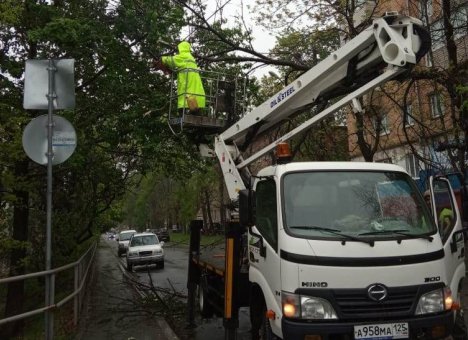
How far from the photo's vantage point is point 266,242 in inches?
215

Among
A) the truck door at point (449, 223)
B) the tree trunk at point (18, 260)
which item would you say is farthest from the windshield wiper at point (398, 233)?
the tree trunk at point (18, 260)

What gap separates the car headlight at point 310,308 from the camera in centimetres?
462

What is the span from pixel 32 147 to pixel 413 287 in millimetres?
4447

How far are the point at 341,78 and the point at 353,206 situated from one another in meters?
2.24

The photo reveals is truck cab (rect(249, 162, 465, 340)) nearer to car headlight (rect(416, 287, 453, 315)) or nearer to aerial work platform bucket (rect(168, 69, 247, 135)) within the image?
car headlight (rect(416, 287, 453, 315))

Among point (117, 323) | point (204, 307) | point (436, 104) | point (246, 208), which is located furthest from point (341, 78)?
point (436, 104)

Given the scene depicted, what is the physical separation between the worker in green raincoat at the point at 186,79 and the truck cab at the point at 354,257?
3159mm

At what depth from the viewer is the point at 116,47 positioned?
412 inches

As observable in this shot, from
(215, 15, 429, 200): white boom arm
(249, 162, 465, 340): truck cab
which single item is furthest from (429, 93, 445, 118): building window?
(249, 162, 465, 340): truck cab

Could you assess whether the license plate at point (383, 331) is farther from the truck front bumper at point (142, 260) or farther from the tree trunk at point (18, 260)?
the truck front bumper at point (142, 260)

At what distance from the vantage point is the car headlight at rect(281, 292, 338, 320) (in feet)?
15.1

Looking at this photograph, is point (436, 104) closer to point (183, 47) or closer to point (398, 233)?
point (183, 47)

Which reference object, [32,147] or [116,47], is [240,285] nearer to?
[32,147]

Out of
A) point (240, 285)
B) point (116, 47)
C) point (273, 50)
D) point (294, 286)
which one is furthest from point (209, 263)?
point (273, 50)
